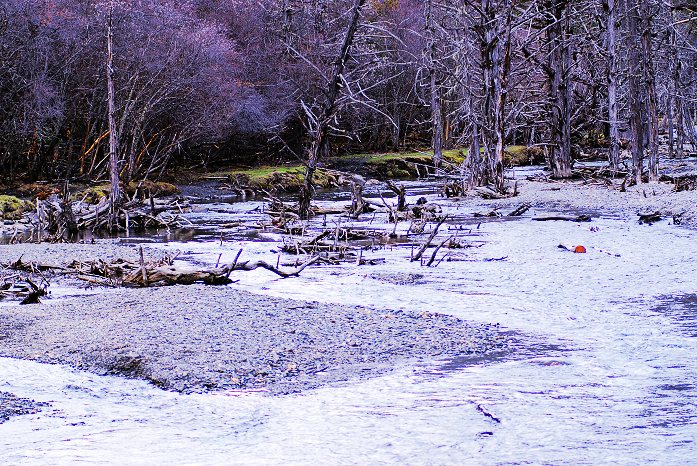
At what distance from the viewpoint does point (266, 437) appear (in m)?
6.55

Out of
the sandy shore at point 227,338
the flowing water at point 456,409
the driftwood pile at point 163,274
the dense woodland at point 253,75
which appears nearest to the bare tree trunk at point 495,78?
the dense woodland at point 253,75

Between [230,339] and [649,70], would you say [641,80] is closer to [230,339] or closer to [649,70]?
[649,70]

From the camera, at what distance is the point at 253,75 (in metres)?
44.0

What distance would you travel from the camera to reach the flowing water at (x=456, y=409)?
6152 mm

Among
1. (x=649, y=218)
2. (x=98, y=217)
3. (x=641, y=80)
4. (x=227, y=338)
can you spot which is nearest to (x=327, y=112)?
(x=98, y=217)

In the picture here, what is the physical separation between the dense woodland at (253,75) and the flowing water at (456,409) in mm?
14544

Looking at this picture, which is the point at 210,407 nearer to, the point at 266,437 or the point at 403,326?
the point at 266,437

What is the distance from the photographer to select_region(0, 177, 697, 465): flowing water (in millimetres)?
6152

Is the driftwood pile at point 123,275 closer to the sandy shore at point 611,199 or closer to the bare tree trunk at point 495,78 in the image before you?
the sandy shore at point 611,199

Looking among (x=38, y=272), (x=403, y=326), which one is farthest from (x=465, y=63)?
(x=403, y=326)

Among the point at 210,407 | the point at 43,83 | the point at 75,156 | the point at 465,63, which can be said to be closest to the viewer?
the point at 210,407

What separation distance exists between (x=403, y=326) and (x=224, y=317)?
1.99 metres

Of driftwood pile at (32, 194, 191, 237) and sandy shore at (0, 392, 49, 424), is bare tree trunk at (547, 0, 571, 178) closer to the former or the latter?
driftwood pile at (32, 194, 191, 237)

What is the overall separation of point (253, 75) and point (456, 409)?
126 feet
